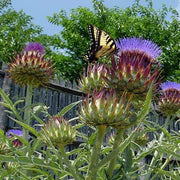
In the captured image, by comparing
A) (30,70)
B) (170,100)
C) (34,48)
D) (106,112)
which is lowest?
(106,112)

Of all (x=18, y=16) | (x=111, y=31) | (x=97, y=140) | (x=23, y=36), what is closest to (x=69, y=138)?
(x=97, y=140)

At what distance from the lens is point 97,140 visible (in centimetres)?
130

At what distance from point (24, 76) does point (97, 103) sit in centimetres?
102

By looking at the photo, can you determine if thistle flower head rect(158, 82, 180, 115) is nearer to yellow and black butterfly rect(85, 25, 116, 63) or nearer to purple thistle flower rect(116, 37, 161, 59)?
yellow and black butterfly rect(85, 25, 116, 63)

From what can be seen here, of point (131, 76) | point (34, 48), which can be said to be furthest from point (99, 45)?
point (131, 76)

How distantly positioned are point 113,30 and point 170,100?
451 inches

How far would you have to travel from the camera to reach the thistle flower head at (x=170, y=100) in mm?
2471

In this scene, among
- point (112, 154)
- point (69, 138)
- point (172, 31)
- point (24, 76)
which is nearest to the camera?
point (112, 154)

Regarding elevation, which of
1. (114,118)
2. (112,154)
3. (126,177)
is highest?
(114,118)

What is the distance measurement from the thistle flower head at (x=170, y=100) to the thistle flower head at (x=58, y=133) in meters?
1.06

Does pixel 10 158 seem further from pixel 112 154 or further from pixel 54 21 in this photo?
pixel 54 21

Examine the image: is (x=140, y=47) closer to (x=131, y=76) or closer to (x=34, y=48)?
(x=131, y=76)

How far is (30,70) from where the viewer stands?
7.31ft

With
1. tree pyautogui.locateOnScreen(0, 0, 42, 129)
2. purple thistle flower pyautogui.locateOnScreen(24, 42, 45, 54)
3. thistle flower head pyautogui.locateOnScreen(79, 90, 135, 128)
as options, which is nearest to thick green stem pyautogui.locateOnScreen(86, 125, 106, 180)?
thistle flower head pyautogui.locateOnScreen(79, 90, 135, 128)
